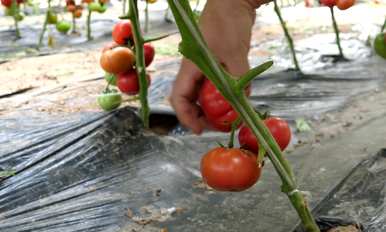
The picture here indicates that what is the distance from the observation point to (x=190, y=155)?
6.64ft

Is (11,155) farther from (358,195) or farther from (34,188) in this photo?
(358,195)

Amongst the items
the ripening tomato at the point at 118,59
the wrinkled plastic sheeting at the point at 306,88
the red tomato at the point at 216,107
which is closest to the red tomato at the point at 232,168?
the red tomato at the point at 216,107

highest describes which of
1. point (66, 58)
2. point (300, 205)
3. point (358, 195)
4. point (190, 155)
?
point (300, 205)

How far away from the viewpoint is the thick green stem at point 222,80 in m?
0.83

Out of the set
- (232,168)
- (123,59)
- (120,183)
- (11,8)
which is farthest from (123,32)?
(11,8)

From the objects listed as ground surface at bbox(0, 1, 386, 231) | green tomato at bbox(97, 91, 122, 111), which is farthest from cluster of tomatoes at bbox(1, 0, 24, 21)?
green tomato at bbox(97, 91, 122, 111)

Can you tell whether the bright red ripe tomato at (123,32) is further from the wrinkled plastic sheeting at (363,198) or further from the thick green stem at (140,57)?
the wrinkled plastic sheeting at (363,198)

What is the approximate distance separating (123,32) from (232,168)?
1080mm

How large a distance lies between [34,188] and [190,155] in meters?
0.58

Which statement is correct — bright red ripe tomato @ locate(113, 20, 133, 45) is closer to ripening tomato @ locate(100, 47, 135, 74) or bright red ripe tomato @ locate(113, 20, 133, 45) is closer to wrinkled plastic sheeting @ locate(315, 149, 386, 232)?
ripening tomato @ locate(100, 47, 135, 74)

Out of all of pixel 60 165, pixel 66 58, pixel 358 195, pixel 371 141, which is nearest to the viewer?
pixel 358 195

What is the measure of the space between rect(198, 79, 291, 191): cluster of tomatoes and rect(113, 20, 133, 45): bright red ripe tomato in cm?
85

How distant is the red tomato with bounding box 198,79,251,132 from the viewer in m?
1.14

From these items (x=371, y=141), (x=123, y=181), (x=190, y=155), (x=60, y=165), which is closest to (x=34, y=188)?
(x=60, y=165)
